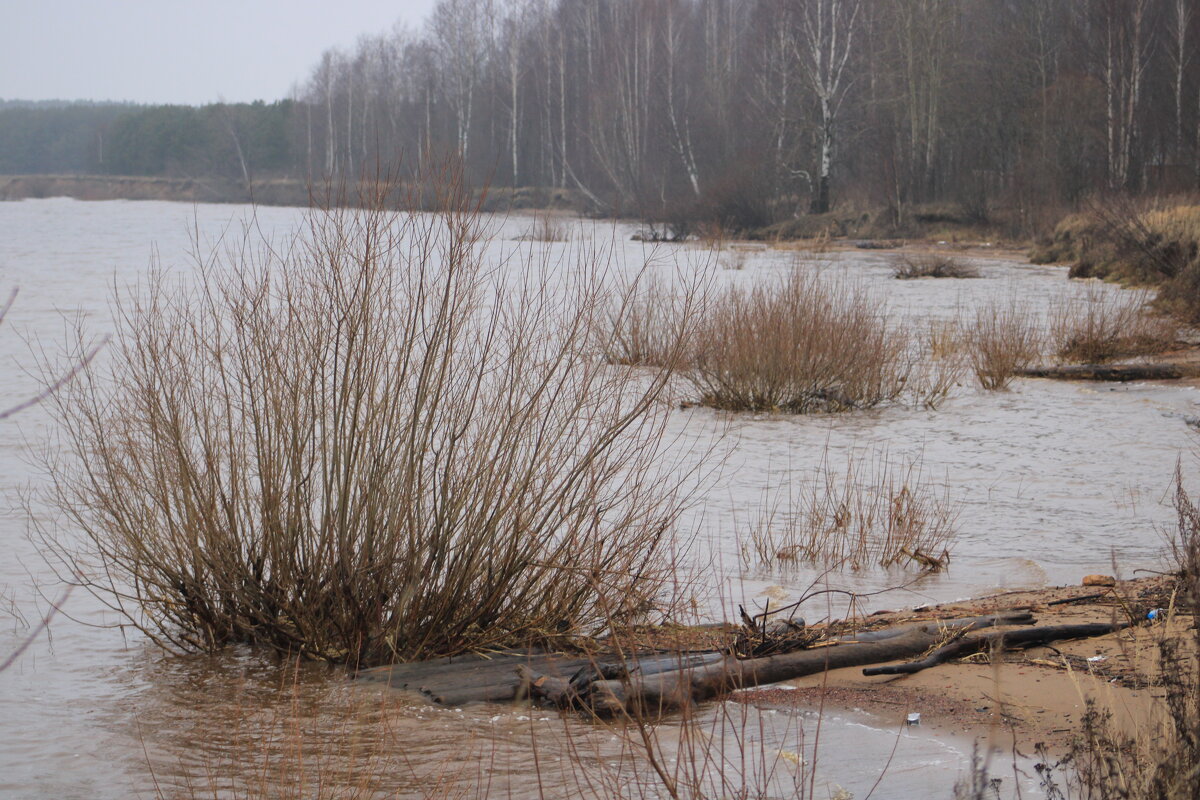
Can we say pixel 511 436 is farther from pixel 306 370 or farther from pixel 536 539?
pixel 306 370

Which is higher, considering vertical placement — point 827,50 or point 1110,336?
point 827,50

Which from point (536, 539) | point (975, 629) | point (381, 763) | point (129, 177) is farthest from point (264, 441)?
point (129, 177)

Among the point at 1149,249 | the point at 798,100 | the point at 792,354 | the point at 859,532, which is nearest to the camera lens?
the point at 859,532

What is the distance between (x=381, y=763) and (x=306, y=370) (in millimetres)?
1652

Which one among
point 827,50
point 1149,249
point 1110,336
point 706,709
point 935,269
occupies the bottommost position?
point 706,709

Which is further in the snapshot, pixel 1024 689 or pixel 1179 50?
pixel 1179 50

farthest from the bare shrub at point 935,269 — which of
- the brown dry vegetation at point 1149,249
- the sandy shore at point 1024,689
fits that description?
the sandy shore at point 1024,689

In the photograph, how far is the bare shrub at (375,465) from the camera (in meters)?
4.62

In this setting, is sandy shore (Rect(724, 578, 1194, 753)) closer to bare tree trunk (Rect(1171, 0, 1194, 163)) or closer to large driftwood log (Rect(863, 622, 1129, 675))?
large driftwood log (Rect(863, 622, 1129, 675))

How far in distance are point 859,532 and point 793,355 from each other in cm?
530

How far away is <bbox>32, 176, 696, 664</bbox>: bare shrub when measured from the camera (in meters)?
4.62

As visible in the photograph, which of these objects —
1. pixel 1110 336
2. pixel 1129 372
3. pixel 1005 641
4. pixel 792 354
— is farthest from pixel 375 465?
A: pixel 1110 336

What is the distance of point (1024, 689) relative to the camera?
418 cm

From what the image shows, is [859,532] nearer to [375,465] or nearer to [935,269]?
[375,465]
